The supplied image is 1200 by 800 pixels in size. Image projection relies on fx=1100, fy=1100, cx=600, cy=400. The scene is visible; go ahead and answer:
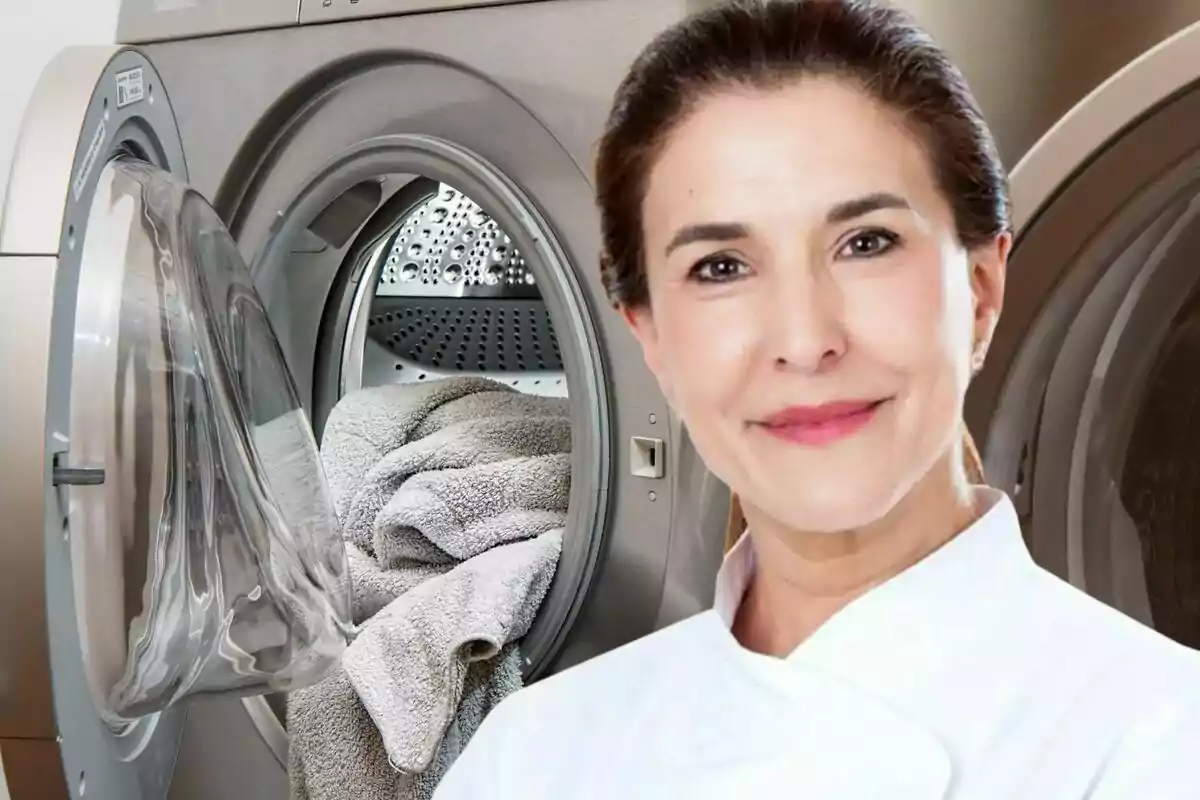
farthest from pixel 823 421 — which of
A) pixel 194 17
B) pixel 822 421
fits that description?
pixel 194 17

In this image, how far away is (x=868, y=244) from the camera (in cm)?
43

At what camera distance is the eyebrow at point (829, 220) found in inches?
17.0

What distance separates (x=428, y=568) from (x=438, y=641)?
4.4 inches

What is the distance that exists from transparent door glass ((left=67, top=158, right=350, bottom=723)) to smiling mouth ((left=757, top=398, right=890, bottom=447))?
0.33 m

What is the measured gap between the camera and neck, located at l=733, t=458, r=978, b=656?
46cm

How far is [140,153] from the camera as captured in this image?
0.63 metres

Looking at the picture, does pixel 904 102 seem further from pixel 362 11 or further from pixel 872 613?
pixel 362 11

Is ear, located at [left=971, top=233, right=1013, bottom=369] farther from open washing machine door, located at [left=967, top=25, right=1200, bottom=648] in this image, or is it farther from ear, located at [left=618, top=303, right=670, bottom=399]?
ear, located at [left=618, top=303, right=670, bottom=399]

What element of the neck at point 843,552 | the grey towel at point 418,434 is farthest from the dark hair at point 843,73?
the grey towel at point 418,434

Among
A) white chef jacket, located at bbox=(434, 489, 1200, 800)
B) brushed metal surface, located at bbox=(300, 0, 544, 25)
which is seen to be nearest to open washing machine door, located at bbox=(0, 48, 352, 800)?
brushed metal surface, located at bbox=(300, 0, 544, 25)

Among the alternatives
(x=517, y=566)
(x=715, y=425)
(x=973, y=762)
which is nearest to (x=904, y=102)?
(x=715, y=425)

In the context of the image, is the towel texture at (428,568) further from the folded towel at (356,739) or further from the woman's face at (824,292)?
the woman's face at (824,292)

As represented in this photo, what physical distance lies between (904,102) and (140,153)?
432mm

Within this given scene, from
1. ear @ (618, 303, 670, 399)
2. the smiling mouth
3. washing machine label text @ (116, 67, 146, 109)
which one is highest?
washing machine label text @ (116, 67, 146, 109)
